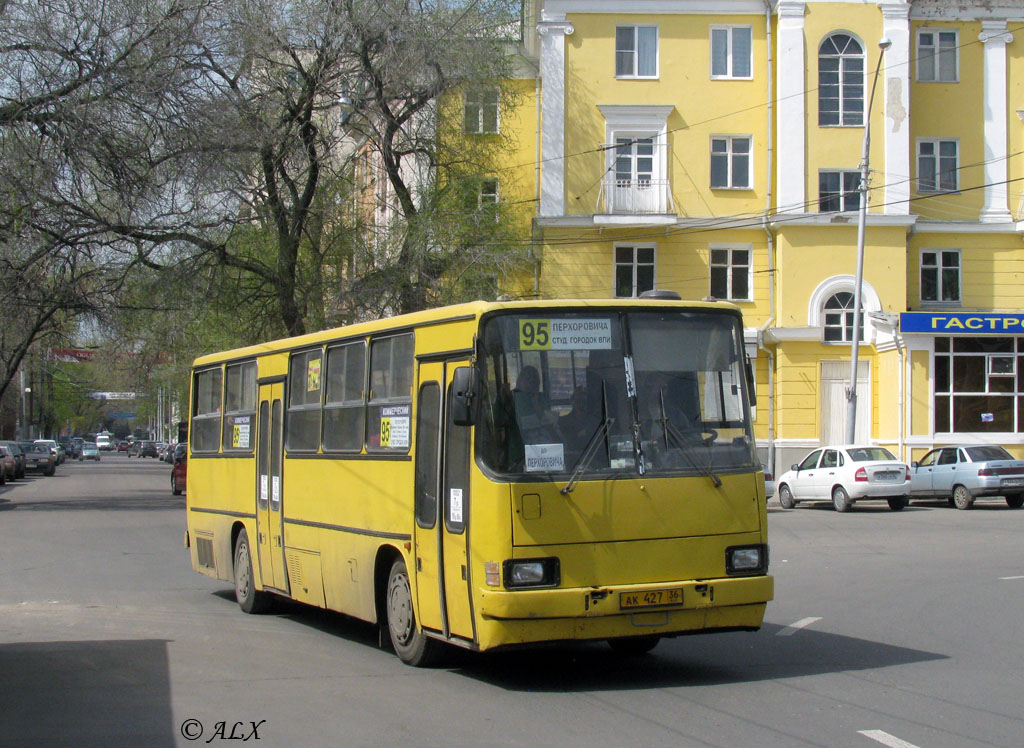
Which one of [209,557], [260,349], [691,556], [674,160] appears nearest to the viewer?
[691,556]

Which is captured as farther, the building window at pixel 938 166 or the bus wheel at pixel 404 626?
the building window at pixel 938 166

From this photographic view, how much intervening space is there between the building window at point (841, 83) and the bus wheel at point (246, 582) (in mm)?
29592

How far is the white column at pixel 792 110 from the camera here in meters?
38.1

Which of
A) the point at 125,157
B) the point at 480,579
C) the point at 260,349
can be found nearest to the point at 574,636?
the point at 480,579

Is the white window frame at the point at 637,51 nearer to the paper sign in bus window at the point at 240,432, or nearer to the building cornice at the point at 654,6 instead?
the building cornice at the point at 654,6

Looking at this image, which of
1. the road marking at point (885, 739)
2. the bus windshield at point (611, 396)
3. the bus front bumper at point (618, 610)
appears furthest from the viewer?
the bus windshield at point (611, 396)

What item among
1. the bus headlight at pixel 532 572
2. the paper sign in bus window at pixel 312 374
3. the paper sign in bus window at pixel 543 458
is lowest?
the bus headlight at pixel 532 572

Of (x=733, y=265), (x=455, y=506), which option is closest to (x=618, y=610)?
(x=455, y=506)

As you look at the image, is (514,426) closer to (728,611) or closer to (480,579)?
(480,579)

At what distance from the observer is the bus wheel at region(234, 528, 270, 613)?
508 inches

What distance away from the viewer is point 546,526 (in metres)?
8.02

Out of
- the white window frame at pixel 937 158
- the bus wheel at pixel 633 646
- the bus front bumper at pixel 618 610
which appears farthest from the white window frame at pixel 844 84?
the bus front bumper at pixel 618 610

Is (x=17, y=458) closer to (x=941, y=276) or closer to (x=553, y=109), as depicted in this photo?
(x=553, y=109)

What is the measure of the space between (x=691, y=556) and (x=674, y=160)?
105 ft
